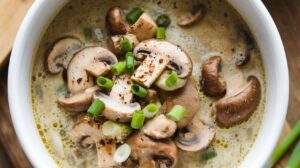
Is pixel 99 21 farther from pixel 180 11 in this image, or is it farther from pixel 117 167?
pixel 117 167

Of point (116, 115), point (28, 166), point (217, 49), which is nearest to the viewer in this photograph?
point (116, 115)

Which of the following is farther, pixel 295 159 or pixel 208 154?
pixel 295 159

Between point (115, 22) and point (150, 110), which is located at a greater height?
point (115, 22)

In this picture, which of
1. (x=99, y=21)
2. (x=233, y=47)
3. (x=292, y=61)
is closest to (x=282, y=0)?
(x=292, y=61)

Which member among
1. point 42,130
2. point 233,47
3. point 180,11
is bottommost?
point 42,130

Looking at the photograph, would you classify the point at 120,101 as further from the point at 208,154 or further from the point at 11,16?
the point at 11,16

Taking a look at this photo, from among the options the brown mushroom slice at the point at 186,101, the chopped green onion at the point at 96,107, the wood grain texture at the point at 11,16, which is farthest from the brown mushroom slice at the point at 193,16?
the wood grain texture at the point at 11,16

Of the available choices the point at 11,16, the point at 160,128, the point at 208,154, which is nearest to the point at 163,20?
the point at 160,128
